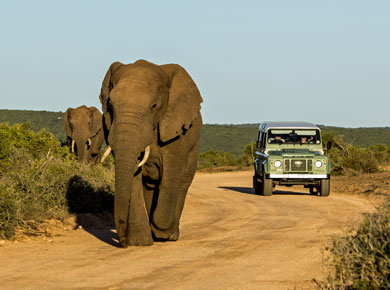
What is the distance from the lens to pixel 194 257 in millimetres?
10562

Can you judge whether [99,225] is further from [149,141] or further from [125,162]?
[125,162]

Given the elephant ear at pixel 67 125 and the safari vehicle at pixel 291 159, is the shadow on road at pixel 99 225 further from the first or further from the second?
the elephant ear at pixel 67 125

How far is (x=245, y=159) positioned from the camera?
46906mm

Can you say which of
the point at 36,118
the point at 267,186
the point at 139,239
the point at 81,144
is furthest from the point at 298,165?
the point at 36,118

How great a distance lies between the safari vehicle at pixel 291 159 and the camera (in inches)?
900

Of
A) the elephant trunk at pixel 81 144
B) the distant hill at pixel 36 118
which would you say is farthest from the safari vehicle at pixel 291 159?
the distant hill at pixel 36 118

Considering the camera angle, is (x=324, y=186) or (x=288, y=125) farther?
(x=288, y=125)

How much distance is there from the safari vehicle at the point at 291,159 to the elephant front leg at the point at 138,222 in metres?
11.6

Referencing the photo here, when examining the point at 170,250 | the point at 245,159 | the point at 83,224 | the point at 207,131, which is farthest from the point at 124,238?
the point at 207,131

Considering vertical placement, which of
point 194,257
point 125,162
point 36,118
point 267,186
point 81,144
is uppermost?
point 36,118

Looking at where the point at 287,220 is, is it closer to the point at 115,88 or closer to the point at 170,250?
the point at 170,250

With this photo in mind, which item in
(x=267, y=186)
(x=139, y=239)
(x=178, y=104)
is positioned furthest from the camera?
(x=267, y=186)

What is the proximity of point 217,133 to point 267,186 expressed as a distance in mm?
81948

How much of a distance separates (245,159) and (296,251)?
3593cm
